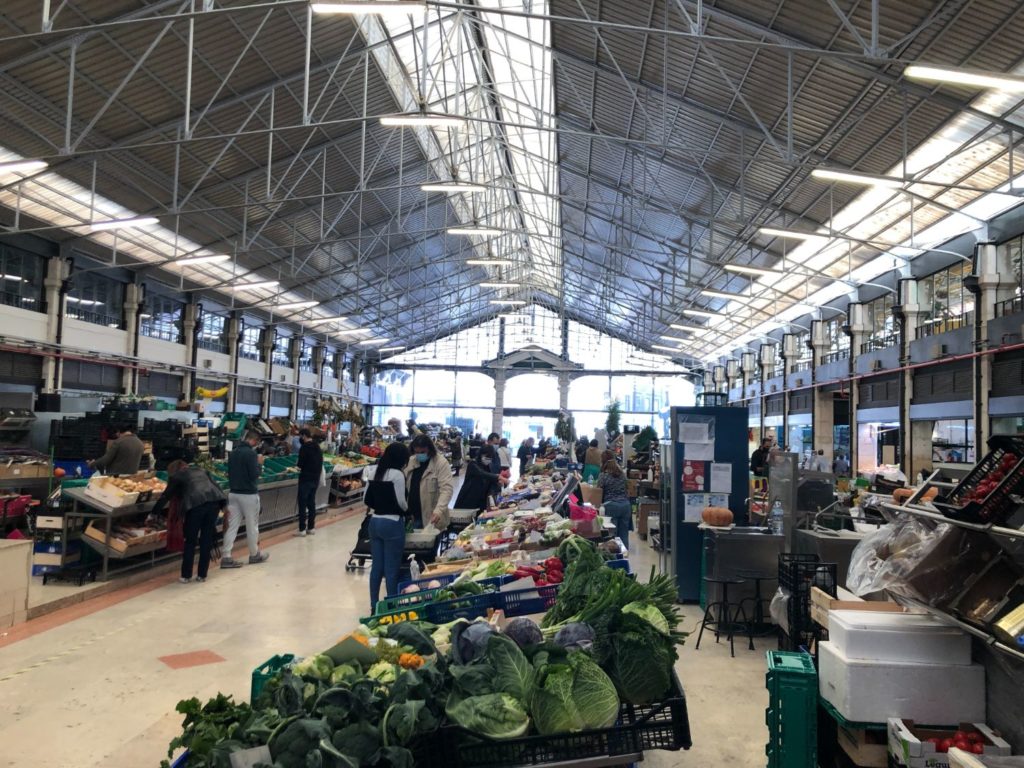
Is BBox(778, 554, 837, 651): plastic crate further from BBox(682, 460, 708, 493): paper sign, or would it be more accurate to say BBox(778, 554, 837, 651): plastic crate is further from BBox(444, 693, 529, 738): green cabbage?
BBox(444, 693, 529, 738): green cabbage

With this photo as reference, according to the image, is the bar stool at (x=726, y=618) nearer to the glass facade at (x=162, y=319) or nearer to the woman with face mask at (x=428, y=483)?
the woman with face mask at (x=428, y=483)

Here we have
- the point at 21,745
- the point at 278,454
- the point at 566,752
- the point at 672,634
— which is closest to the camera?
the point at 566,752

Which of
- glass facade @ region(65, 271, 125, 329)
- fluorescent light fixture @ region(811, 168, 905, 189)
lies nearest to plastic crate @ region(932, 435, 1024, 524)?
fluorescent light fixture @ region(811, 168, 905, 189)

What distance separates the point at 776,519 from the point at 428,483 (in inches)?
126

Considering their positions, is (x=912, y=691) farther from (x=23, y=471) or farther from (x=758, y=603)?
(x=23, y=471)

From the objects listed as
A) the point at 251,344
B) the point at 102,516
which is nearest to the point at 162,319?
the point at 251,344

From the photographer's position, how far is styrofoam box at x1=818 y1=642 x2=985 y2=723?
119 inches

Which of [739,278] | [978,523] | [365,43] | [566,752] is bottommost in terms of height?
[566,752]

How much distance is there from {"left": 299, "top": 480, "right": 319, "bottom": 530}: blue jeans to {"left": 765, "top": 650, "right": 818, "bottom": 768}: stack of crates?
8.60 m

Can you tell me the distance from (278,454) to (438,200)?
33.2 feet

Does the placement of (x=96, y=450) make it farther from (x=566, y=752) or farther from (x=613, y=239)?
(x=613, y=239)

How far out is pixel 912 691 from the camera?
119 inches

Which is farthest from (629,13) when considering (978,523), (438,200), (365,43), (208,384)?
(208,384)

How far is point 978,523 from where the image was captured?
2.81 m
